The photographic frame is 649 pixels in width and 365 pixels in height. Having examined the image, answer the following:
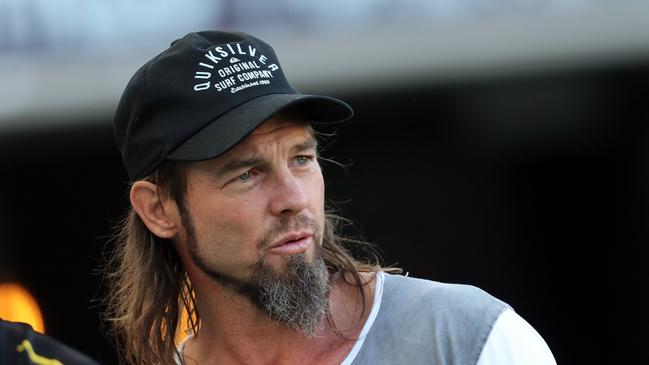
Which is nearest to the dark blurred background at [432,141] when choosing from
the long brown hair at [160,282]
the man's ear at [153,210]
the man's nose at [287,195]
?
the long brown hair at [160,282]

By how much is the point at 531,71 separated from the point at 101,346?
2931 mm

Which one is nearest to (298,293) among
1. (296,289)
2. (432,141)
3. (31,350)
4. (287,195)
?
(296,289)

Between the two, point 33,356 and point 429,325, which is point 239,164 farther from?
point 33,356

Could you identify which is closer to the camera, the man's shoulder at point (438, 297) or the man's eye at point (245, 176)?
the man's shoulder at point (438, 297)

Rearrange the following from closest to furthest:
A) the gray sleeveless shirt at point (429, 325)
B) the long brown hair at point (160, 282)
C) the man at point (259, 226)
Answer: the gray sleeveless shirt at point (429, 325)
the man at point (259, 226)
the long brown hair at point (160, 282)

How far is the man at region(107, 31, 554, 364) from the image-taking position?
258 centimetres

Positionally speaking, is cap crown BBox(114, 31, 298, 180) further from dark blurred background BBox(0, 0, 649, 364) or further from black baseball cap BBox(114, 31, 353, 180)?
dark blurred background BBox(0, 0, 649, 364)

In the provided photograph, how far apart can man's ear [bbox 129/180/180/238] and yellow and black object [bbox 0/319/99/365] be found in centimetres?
118

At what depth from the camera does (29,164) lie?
21.0 feet

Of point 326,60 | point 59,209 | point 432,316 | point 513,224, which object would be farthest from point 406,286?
point 59,209

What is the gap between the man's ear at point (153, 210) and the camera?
111 inches

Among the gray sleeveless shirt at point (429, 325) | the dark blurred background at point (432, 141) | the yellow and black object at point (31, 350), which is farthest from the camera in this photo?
the dark blurred background at point (432, 141)

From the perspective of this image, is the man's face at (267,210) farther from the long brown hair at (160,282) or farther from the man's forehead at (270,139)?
the long brown hair at (160,282)

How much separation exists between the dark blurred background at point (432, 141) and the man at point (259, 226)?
283 cm
